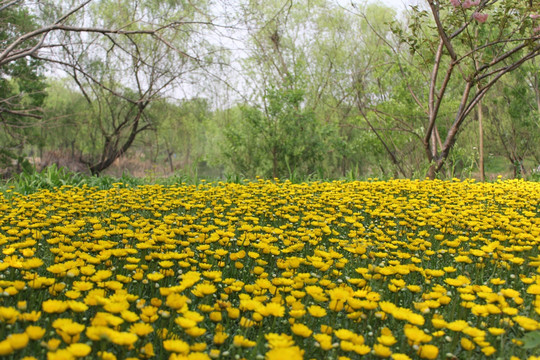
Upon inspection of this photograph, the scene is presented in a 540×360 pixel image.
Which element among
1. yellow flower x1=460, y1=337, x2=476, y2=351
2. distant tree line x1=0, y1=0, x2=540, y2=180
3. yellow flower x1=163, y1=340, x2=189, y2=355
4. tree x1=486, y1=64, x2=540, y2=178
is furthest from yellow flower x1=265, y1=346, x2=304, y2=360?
tree x1=486, y1=64, x2=540, y2=178

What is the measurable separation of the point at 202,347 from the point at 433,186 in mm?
4800

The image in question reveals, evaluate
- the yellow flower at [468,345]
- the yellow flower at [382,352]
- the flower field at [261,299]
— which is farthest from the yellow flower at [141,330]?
the yellow flower at [468,345]

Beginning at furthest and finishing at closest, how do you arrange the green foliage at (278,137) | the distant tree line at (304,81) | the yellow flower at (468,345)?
the green foliage at (278,137), the distant tree line at (304,81), the yellow flower at (468,345)

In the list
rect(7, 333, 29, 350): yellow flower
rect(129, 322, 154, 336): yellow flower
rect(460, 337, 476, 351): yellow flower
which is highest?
rect(7, 333, 29, 350): yellow flower

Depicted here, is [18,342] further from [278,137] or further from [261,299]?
[278,137]

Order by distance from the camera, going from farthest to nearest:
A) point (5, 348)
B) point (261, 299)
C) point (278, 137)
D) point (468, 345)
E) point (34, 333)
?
point (278, 137), point (261, 299), point (468, 345), point (34, 333), point (5, 348)

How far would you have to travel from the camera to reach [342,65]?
17.3 m

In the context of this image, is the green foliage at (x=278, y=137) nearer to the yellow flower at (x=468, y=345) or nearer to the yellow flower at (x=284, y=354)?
the yellow flower at (x=468, y=345)

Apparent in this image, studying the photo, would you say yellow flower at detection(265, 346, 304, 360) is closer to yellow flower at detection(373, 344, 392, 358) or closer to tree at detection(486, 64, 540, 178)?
yellow flower at detection(373, 344, 392, 358)

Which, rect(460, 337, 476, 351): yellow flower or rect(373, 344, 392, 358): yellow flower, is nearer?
rect(373, 344, 392, 358): yellow flower

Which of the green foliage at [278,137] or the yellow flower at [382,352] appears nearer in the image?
the yellow flower at [382,352]

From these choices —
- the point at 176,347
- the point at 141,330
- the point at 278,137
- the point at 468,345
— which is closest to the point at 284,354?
the point at 176,347

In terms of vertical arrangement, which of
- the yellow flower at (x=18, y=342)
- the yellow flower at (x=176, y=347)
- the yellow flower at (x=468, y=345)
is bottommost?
the yellow flower at (x=468, y=345)

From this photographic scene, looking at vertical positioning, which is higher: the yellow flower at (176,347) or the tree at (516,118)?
the tree at (516,118)
